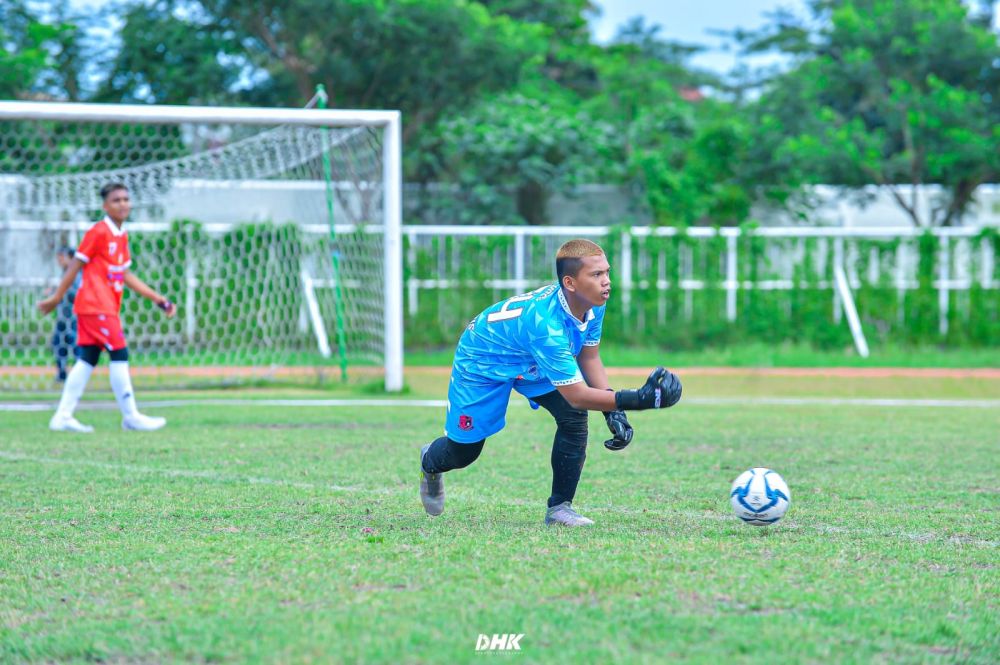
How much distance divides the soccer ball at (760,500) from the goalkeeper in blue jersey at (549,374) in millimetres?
709

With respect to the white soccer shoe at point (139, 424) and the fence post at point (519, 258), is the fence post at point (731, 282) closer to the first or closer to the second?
the fence post at point (519, 258)

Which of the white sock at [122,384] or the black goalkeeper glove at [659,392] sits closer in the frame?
the black goalkeeper glove at [659,392]

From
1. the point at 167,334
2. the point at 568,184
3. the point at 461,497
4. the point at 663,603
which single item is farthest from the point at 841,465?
the point at 568,184

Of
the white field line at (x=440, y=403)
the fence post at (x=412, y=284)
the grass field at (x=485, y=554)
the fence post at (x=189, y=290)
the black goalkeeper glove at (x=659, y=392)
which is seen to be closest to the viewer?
the grass field at (x=485, y=554)

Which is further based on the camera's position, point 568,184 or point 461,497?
point 568,184

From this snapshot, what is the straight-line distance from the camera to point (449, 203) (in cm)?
2233

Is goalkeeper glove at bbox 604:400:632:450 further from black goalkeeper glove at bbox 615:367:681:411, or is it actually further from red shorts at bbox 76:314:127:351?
red shorts at bbox 76:314:127:351

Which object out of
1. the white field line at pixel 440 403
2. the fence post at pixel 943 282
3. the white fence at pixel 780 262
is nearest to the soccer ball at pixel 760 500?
the white field line at pixel 440 403

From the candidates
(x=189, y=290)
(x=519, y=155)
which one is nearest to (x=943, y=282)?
(x=519, y=155)

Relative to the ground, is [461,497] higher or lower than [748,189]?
lower

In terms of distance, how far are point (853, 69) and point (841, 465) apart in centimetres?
1585

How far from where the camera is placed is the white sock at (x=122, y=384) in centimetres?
944

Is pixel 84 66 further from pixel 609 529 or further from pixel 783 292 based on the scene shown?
pixel 609 529

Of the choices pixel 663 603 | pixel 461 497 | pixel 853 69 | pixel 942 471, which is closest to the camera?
pixel 663 603
